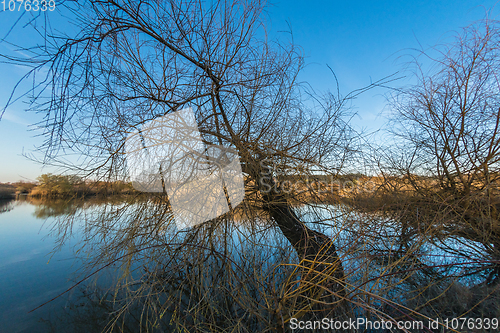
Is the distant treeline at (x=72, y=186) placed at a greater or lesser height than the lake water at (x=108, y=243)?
greater

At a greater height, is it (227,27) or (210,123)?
(227,27)

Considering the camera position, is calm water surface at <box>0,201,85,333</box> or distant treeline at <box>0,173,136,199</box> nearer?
distant treeline at <box>0,173,136,199</box>

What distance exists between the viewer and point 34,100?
108cm

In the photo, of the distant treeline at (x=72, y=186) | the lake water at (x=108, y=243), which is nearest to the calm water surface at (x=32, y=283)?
the lake water at (x=108, y=243)

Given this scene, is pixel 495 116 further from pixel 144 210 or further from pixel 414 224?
pixel 144 210

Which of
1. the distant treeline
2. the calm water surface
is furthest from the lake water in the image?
the distant treeline

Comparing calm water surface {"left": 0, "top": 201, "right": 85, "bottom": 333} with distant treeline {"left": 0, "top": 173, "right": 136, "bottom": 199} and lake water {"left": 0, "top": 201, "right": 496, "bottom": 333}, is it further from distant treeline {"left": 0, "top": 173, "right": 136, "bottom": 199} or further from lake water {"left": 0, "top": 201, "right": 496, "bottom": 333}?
distant treeline {"left": 0, "top": 173, "right": 136, "bottom": 199}

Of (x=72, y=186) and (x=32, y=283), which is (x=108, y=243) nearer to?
(x=72, y=186)

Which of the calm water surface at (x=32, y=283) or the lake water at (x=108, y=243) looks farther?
the calm water surface at (x=32, y=283)

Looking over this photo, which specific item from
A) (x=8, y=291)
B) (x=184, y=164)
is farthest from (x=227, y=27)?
(x=8, y=291)

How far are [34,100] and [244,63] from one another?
1.60 metres

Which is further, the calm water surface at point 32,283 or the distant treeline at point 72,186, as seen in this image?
the calm water surface at point 32,283

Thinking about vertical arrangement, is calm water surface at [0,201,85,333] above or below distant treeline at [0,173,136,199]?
below

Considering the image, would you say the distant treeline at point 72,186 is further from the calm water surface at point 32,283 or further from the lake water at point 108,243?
the calm water surface at point 32,283
